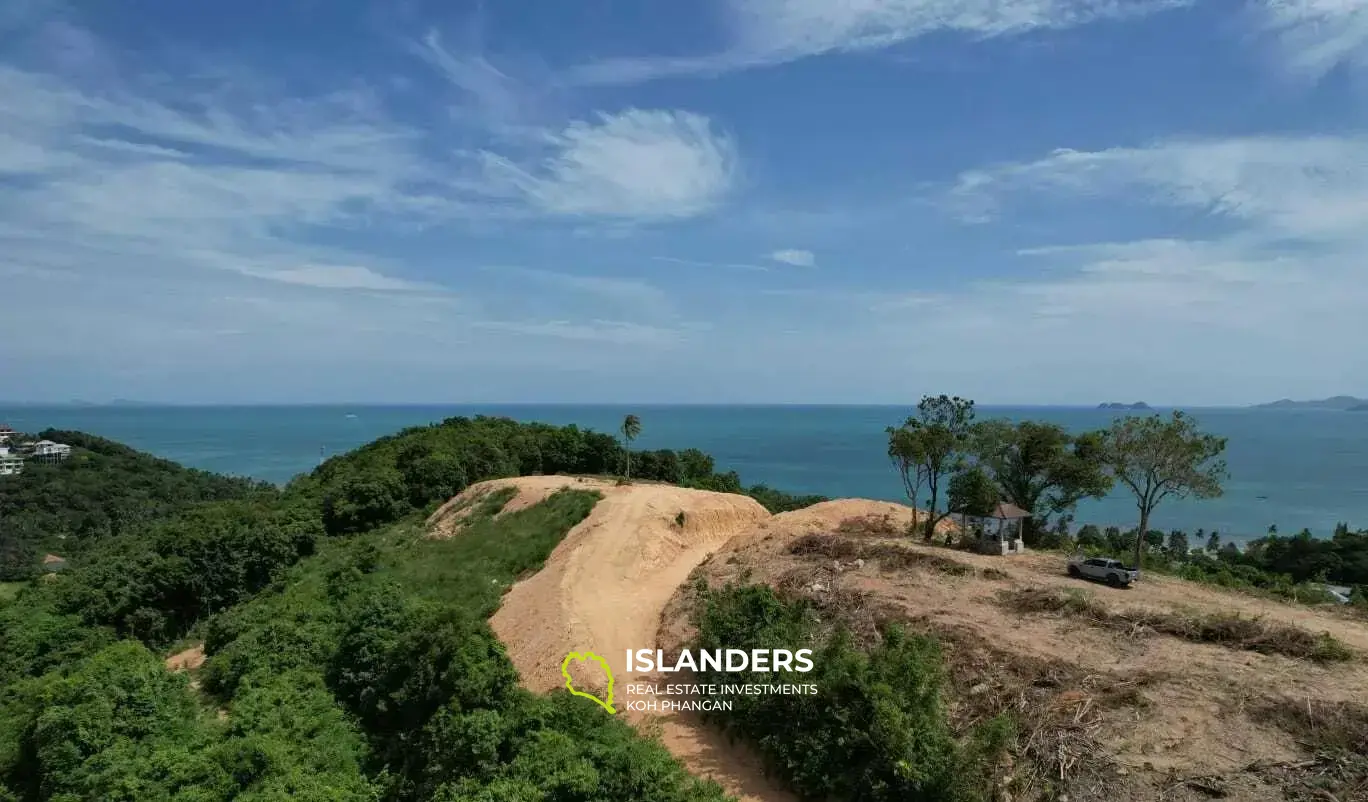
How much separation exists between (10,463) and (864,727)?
111 metres

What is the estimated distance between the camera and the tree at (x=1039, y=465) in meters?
28.6

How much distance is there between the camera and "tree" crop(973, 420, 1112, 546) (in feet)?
93.8

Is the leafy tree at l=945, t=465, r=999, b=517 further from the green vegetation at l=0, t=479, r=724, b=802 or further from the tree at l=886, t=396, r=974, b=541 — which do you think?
the green vegetation at l=0, t=479, r=724, b=802

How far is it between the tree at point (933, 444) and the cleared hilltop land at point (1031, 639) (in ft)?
9.20

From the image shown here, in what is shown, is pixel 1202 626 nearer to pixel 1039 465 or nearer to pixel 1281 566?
pixel 1039 465

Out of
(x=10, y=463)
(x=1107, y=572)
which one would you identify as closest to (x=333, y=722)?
(x=1107, y=572)

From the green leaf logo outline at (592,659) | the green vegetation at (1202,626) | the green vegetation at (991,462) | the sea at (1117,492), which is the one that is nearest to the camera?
the green vegetation at (1202,626)

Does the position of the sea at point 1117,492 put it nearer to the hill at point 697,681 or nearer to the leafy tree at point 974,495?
the leafy tree at point 974,495

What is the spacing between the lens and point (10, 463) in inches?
3310

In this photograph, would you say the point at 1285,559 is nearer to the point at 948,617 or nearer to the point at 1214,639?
the point at 1214,639

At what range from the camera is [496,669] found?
45.3ft

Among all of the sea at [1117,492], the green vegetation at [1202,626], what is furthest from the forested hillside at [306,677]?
the sea at [1117,492]

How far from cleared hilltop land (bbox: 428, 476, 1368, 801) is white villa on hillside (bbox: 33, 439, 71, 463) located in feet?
315

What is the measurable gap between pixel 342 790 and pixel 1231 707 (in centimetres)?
1553
